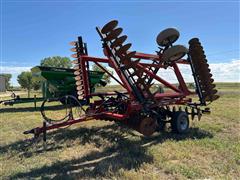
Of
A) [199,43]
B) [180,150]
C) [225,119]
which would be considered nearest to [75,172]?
[180,150]

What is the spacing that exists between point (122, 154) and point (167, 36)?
358cm

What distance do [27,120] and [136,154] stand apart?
5761 millimetres

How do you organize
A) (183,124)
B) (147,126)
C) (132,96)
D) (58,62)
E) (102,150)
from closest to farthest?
1. (102,150)
2. (147,126)
3. (132,96)
4. (183,124)
5. (58,62)

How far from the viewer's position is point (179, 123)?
6.35 meters

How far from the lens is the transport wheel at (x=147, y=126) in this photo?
17.4ft

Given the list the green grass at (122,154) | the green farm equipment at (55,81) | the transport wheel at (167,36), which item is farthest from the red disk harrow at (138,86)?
the green farm equipment at (55,81)

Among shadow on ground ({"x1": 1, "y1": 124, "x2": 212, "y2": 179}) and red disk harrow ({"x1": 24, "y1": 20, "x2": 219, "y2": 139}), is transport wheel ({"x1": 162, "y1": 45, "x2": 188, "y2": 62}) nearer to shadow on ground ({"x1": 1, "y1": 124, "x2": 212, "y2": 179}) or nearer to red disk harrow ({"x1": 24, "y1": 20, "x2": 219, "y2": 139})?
red disk harrow ({"x1": 24, "y1": 20, "x2": 219, "y2": 139})

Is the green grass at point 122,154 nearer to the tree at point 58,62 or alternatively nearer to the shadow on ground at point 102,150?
the shadow on ground at point 102,150

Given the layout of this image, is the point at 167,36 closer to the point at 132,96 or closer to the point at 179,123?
the point at 132,96

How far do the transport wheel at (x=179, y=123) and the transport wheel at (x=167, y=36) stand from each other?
2049 mm

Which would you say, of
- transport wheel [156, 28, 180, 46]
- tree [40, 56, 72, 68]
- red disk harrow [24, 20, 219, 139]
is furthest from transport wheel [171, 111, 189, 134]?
tree [40, 56, 72, 68]

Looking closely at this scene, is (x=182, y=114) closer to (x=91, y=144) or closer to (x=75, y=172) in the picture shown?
(x=91, y=144)

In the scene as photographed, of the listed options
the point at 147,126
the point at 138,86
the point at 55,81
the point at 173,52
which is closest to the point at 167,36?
the point at 173,52

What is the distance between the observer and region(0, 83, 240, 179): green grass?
12.9 feet
